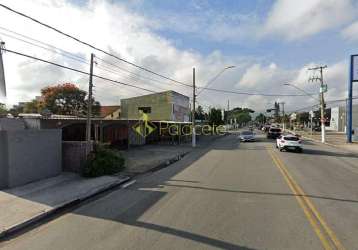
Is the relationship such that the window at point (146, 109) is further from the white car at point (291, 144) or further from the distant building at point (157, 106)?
the white car at point (291, 144)

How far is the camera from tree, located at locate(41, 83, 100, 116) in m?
63.2

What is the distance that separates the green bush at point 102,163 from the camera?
1440 centimetres

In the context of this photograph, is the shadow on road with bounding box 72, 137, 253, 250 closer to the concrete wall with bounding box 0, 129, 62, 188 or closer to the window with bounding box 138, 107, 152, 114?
the concrete wall with bounding box 0, 129, 62, 188

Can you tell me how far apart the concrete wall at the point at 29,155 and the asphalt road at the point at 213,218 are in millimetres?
3490

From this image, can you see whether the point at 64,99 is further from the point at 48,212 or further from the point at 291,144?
the point at 48,212

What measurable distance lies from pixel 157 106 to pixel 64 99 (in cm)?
2119

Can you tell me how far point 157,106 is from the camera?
2170 inches

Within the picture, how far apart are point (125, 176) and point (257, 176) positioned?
5624 mm

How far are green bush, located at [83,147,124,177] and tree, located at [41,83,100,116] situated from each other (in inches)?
1900

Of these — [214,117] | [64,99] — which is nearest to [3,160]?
[64,99]

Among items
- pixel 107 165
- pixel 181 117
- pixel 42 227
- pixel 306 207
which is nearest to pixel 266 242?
pixel 306 207

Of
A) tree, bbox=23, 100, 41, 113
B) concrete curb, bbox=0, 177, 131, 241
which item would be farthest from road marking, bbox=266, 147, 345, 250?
tree, bbox=23, 100, 41, 113

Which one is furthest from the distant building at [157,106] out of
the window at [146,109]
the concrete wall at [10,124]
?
the concrete wall at [10,124]

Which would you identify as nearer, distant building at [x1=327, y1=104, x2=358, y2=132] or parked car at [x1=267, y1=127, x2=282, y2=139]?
parked car at [x1=267, y1=127, x2=282, y2=139]
